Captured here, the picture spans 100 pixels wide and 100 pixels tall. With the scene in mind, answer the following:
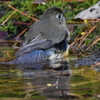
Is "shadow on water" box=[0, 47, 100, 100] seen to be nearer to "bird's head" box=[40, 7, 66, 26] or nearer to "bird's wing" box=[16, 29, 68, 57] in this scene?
"bird's wing" box=[16, 29, 68, 57]

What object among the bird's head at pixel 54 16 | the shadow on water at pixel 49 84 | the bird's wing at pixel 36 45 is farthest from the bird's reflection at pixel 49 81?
the bird's head at pixel 54 16

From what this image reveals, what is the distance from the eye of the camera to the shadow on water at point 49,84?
4160 mm

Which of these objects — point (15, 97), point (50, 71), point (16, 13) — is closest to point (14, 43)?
point (16, 13)

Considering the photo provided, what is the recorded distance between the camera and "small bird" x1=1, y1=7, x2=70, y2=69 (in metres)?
6.11

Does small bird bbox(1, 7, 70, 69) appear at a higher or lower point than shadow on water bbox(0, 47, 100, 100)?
higher

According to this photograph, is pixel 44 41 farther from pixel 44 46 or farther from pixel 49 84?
pixel 49 84

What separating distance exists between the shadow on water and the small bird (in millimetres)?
408

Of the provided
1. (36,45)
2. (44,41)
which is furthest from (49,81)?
(44,41)

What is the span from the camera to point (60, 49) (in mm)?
6527

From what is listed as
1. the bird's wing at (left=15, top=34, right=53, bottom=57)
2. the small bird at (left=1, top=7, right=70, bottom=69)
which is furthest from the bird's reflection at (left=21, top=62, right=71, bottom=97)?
the bird's wing at (left=15, top=34, right=53, bottom=57)

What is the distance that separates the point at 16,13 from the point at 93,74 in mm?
3733

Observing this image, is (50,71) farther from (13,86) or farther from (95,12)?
(95,12)

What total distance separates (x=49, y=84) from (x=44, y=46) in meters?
1.74

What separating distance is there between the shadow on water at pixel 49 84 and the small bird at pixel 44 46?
16.1 inches
